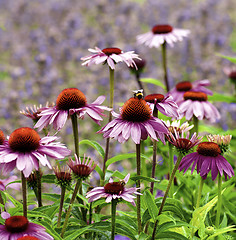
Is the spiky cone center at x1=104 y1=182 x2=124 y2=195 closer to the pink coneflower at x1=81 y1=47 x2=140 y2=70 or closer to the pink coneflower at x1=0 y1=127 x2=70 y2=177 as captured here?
the pink coneflower at x1=0 y1=127 x2=70 y2=177

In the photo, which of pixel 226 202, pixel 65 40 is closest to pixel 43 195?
pixel 226 202

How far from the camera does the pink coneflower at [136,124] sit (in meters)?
1.11

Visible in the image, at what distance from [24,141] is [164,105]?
17.6 inches

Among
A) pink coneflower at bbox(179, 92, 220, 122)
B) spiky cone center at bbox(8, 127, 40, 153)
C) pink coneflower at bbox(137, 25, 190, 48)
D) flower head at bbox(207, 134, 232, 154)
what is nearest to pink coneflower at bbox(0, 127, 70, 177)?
spiky cone center at bbox(8, 127, 40, 153)

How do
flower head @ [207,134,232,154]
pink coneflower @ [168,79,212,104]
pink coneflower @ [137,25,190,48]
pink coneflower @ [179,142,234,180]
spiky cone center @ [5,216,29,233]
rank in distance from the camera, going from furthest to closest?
pink coneflower @ [137,25,190,48]
pink coneflower @ [168,79,212,104]
flower head @ [207,134,232,154]
pink coneflower @ [179,142,234,180]
spiky cone center @ [5,216,29,233]

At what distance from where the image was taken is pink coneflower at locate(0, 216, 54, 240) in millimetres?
970

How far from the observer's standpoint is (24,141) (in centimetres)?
104

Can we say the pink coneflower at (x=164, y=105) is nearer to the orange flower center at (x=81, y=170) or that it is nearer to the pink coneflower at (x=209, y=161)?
the pink coneflower at (x=209, y=161)

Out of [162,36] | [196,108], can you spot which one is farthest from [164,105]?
[162,36]

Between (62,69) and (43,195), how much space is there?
3.87 meters

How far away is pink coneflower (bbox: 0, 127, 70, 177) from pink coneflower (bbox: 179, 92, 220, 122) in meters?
0.71

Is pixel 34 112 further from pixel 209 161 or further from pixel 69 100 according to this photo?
pixel 209 161

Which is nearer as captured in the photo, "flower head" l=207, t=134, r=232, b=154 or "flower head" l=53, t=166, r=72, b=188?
"flower head" l=53, t=166, r=72, b=188

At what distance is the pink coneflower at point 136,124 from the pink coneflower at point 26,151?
0.51ft
